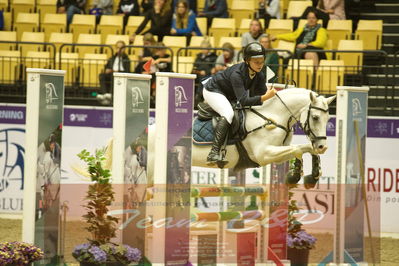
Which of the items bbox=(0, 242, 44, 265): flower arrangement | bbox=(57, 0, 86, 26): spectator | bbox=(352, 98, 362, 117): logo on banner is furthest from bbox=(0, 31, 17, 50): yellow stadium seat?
bbox=(0, 242, 44, 265): flower arrangement

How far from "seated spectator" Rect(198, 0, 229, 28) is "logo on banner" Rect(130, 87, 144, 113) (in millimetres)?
6747

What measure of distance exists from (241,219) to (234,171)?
45cm

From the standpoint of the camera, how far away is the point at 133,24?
13.7m

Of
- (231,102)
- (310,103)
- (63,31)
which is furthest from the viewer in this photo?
(63,31)

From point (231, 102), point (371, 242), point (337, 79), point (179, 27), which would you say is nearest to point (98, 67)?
point (179, 27)

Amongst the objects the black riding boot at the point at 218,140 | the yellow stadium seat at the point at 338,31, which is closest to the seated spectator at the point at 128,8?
the yellow stadium seat at the point at 338,31

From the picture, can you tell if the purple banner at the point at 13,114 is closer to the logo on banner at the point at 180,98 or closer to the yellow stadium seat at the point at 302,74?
the yellow stadium seat at the point at 302,74

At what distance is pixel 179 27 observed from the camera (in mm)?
13102

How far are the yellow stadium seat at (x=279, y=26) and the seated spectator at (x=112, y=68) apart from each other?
7.15 feet

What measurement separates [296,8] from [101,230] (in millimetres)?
7132

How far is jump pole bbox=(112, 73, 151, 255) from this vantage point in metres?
6.72

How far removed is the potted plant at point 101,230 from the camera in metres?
6.80

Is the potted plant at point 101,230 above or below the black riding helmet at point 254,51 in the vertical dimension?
below

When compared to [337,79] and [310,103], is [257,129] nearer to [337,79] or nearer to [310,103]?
[310,103]
